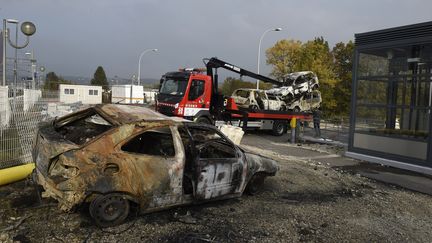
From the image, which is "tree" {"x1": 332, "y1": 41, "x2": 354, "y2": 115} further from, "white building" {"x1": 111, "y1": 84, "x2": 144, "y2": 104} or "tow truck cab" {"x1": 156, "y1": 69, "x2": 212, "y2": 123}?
"tow truck cab" {"x1": 156, "y1": 69, "x2": 212, "y2": 123}

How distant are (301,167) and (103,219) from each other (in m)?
6.85

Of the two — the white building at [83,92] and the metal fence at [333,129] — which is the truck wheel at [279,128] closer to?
the metal fence at [333,129]

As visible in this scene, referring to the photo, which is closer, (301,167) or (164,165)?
(164,165)

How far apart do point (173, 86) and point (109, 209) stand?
12.0 metres

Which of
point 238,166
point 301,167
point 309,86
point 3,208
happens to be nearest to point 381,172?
point 301,167

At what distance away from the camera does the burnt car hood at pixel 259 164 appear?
712 cm

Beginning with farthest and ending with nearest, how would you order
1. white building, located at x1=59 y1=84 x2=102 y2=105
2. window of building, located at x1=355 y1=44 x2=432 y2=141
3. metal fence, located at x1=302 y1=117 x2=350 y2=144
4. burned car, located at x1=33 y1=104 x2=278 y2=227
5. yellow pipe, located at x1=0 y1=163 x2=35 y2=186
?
1. white building, located at x1=59 y1=84 x2=102 y2=105
2. metal fence, located at x1=302 y1=117 x2=350 y2=144
3. window of building, located at x1=355 y1=44 x2=432 y2=141
4. yellow pipe, located at x1=0 y1=163 x2=35 y2=186
5. burned car, located at x1=33 y1=104 x2=278 y2=227

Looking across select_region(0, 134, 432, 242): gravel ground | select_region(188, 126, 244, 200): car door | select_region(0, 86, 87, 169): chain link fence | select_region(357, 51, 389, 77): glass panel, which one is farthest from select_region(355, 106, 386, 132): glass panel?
select_region(0, 86, 87, 169): chain link fence

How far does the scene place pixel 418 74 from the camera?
12242 mm

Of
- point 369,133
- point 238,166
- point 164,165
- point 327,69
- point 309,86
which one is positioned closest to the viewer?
point 164,165

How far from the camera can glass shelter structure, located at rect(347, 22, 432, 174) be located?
11766mm

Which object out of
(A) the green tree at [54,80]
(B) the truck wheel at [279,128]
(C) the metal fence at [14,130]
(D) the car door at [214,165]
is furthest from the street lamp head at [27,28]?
(A) the green tree at [54,80]

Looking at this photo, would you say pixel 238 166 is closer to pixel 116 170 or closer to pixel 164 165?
pixel 164 165

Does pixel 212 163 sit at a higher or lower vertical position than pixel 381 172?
higher
